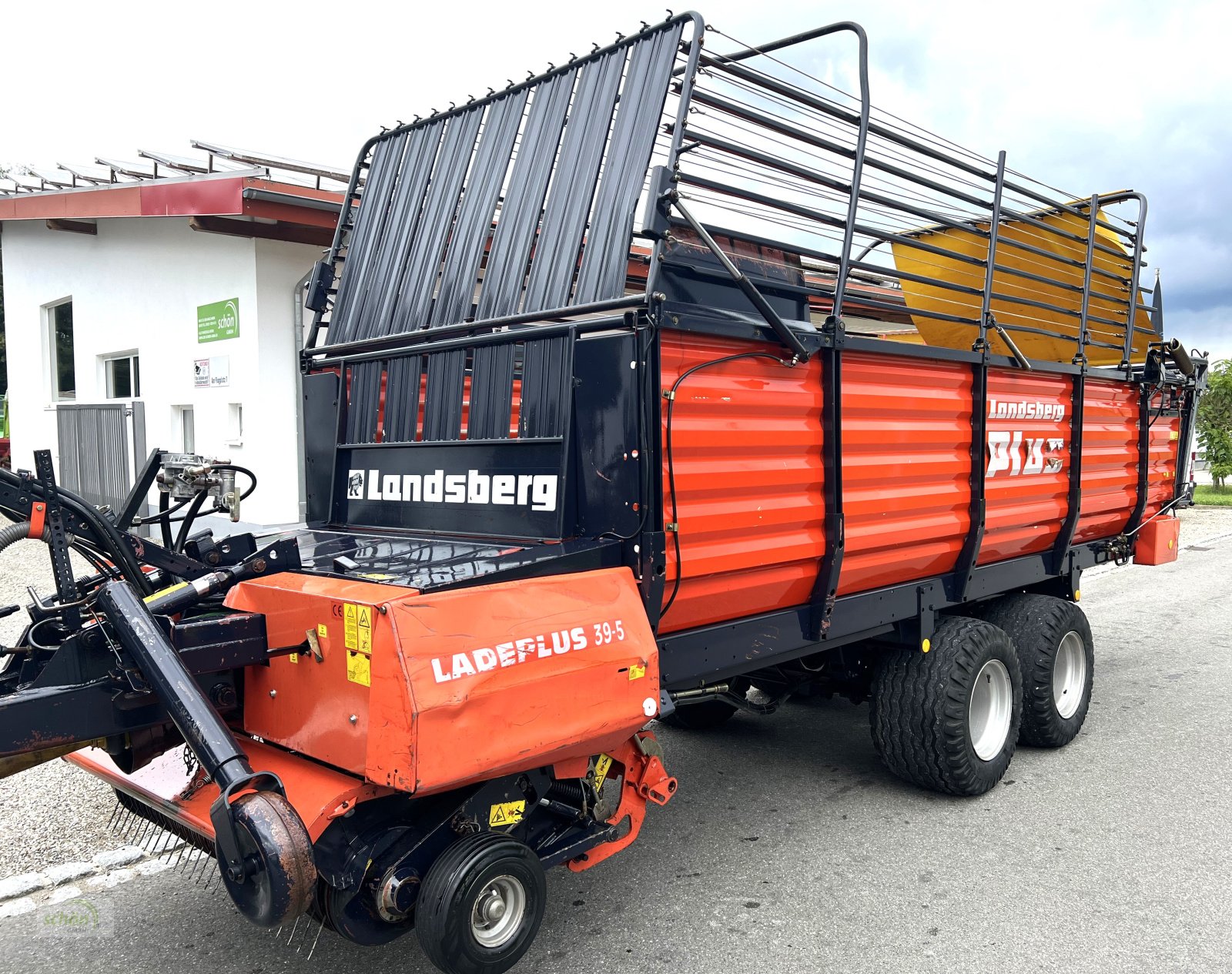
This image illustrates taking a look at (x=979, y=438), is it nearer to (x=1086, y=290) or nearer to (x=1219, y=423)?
(x=1086, y=290)

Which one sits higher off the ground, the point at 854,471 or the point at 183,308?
the point at 183,308

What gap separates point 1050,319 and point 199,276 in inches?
369

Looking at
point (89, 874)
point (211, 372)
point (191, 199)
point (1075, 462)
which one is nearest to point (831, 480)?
point (1075, 462)

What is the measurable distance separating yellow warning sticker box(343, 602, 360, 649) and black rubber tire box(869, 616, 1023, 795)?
2.73m

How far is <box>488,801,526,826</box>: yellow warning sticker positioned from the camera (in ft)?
9.06

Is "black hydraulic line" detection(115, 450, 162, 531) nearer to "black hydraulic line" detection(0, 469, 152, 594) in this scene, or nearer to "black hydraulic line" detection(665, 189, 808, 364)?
"black hydraulic line" detection(0, 469, 152, 594)

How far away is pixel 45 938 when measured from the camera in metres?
3.30

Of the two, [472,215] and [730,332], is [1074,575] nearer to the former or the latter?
[730,332]

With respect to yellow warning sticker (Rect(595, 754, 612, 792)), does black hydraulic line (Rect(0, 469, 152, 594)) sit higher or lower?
higher

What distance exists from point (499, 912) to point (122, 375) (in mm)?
13385

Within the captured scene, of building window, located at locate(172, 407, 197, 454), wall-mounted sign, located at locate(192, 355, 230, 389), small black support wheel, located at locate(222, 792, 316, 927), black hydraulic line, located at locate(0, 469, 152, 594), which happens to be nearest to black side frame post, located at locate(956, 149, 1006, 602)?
small black support wheel, located at locate(222, 792, 316, 927)

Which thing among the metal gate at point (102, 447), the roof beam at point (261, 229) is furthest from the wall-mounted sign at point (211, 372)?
the metal gate at point (102, 447)

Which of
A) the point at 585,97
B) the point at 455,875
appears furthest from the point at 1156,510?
the point at 455,875

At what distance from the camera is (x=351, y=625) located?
2.56 m
